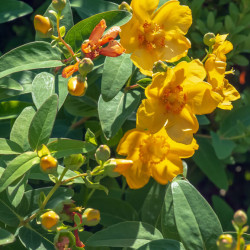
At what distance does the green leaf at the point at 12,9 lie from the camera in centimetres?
139

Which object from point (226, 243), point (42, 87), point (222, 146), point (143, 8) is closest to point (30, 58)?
point (42, 87)

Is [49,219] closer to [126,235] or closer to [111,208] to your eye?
[126,235]

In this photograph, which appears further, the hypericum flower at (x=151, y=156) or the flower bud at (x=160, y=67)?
the hypericum flower at (x=151, y=156)

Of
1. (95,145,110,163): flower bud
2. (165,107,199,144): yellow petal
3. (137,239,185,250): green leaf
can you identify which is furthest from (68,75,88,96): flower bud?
(137,239,185,250): green leaf

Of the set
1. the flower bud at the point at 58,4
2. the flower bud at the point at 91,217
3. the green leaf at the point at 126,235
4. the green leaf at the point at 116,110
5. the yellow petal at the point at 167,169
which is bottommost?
the green leaf at the point at 126,235

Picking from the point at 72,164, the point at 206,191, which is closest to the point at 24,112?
the point at 72,164

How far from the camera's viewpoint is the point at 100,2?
54.6 inches

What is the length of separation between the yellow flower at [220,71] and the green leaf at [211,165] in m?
0.43

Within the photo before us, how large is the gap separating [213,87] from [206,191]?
1054mm

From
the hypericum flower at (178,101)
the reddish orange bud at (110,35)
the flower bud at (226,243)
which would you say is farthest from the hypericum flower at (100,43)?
the flower bud at (226,243)

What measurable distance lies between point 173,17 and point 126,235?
20.9 inches

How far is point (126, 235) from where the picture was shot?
1121 millimetres

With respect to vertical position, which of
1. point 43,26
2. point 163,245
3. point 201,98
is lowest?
point 163,245

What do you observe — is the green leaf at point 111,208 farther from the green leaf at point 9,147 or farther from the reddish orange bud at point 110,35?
the reddish orange bud at point 110,35
